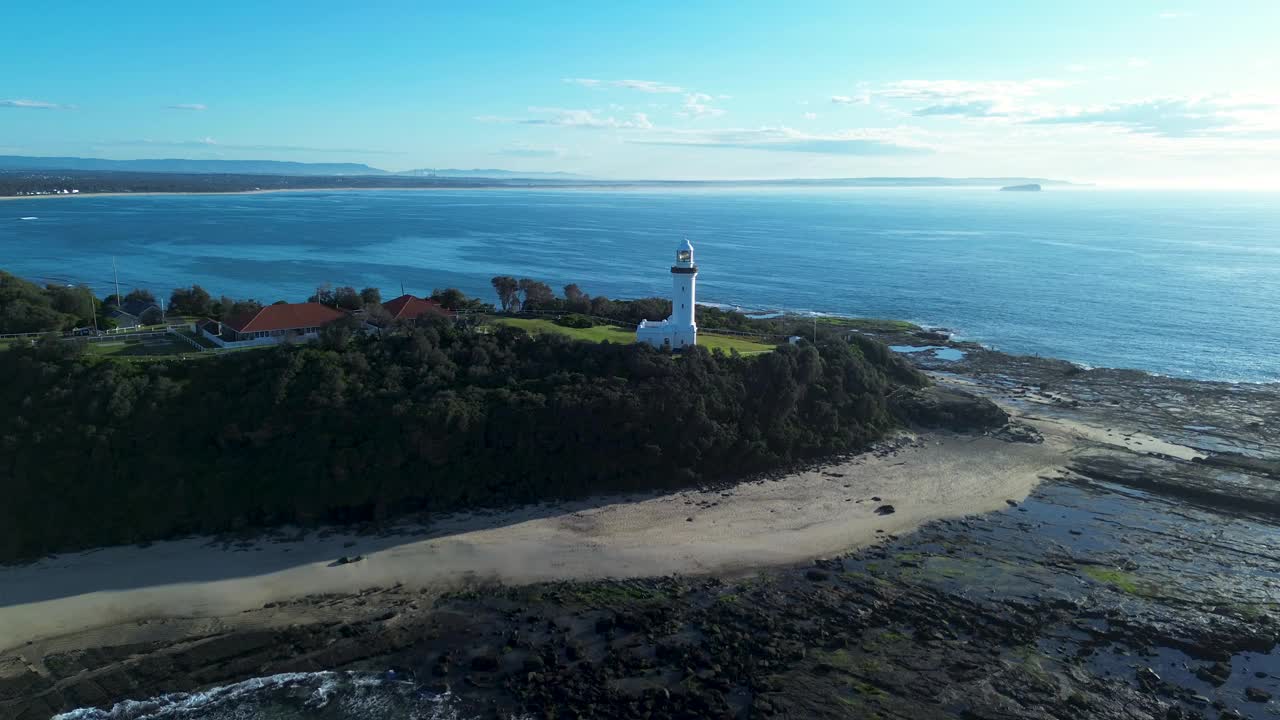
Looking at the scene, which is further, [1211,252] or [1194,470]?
[1211,252]

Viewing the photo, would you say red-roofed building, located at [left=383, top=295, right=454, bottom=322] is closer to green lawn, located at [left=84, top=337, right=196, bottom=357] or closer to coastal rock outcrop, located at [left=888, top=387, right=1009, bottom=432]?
green lawn, located at [left=84, top=337, right=196, bottom=357]

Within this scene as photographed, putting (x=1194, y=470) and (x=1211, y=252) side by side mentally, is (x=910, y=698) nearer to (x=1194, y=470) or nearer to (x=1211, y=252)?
(x=1194, y=470)

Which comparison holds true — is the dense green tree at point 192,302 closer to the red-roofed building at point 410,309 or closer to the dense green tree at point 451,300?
the red-roofed building at point 410,309

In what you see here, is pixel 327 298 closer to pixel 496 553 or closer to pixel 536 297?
pixel 536 297

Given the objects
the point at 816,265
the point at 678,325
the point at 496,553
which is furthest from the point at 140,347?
the point at 816,265

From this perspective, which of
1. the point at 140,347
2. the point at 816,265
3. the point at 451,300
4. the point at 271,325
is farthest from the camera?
the point at 816,265

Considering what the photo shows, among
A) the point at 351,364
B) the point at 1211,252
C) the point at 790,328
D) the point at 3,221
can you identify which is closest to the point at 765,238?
the point at 1211,252

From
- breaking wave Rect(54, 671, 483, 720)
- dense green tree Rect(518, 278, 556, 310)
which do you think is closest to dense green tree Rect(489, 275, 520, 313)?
dense green tree Rect(518, 278, 556, 310)

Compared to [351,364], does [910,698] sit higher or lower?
lower
